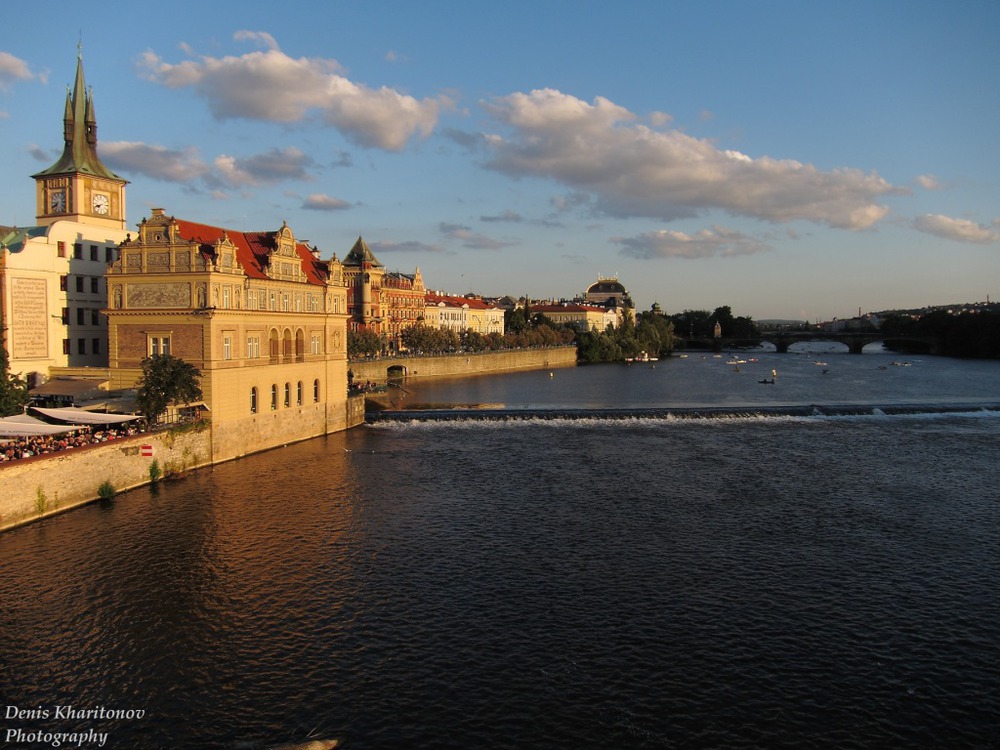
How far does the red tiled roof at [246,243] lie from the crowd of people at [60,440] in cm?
1039

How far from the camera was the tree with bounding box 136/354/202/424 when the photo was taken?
35.4 meters

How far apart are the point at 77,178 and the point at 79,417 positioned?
74.9ft

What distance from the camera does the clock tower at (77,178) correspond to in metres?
49.2

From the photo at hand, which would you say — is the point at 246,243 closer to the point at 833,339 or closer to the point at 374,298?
the point at 374,298

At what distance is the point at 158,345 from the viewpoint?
40.2 meters

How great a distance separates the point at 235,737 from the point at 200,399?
84.4 ft

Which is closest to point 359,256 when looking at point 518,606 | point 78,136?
point 78,136

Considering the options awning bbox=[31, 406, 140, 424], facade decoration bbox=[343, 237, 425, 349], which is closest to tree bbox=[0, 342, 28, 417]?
awning bbox=[31, 406, 140, 424]

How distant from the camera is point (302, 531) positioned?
93.1 feet

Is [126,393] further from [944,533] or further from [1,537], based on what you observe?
[944,533]

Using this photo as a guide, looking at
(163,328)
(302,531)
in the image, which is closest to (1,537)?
(302,531)

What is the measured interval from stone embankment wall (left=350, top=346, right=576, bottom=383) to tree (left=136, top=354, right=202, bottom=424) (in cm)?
4391

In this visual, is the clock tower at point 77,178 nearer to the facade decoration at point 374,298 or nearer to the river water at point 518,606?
the river water at point 518,606

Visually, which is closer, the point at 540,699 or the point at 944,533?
the point at 540,699
